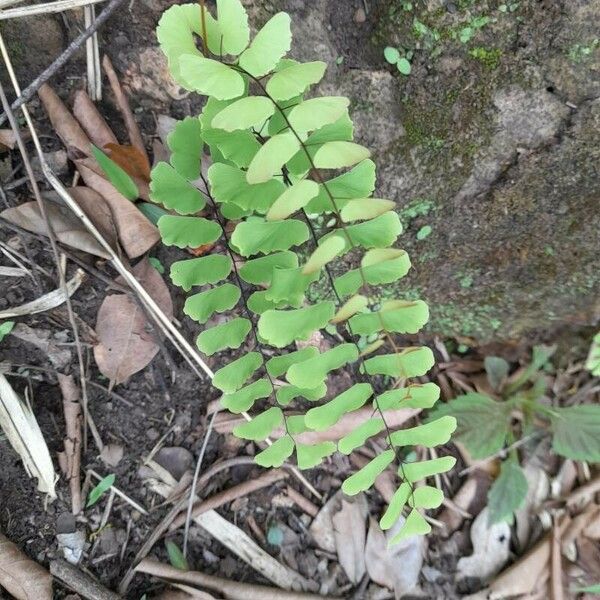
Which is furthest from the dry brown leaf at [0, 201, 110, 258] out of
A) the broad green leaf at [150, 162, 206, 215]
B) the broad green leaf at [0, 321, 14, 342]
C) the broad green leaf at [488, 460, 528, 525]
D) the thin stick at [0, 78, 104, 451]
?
the broad green leaf at [488, 460, 528, 525]

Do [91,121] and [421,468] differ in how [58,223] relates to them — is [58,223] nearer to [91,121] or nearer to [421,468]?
[91,121]

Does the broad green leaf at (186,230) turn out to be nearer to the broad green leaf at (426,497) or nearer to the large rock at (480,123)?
A: the large rock at (480,123)

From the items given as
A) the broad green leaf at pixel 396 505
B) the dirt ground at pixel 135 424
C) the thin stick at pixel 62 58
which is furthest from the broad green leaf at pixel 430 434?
the thin stick at pixel 62 58

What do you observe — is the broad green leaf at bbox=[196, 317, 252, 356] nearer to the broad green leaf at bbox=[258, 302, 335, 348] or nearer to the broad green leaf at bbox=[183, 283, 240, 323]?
the broad green leaf at bbox=[183, 283, 240, 323]

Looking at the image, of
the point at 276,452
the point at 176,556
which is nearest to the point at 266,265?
the point at 276,452

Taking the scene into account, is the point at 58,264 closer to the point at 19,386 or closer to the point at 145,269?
the point at 145,269
